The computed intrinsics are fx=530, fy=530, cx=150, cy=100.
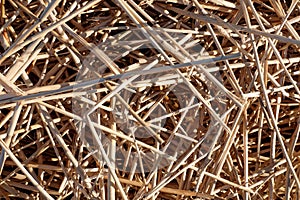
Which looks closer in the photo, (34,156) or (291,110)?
(34,156)

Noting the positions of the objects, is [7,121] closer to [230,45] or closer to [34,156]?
[34,156]

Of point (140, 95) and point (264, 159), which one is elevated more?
point (140, 95)

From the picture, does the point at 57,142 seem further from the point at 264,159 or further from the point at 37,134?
the point at 264,159

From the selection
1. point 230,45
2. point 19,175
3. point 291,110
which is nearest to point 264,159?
point 291,110

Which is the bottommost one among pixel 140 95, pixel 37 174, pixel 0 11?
pixel 37 174

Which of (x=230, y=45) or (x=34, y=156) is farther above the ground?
(x=230, y=45)

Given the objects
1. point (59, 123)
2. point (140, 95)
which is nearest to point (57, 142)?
point (59, 123)
